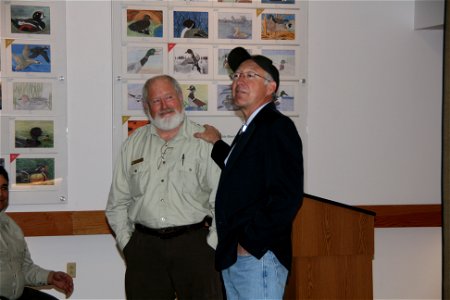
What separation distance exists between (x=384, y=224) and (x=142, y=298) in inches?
90.3

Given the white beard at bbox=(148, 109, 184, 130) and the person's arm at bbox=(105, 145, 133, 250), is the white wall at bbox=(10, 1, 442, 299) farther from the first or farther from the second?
the white beard at bbox=(148, 109, 184, 130)

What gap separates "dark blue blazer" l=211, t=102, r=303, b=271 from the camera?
7.62 feet

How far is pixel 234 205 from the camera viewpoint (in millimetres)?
2428

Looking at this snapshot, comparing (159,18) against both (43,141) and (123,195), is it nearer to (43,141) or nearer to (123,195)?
(43,141)

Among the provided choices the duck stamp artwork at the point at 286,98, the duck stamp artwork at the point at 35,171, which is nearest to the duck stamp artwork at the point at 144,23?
the duck stamp artwork at the point at 286,98

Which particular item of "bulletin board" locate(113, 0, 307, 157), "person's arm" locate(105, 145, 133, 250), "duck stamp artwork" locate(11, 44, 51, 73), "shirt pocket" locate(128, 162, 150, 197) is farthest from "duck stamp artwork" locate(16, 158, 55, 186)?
"shirt pocket" locate(128, 162, 150, 197)

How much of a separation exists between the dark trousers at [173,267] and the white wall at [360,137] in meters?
1.36

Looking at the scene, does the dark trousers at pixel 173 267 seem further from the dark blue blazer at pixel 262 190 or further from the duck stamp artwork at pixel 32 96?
the duck stamp artwork at pixel 32 96

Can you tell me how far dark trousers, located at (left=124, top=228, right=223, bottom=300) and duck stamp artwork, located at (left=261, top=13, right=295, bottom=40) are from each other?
1.94 metres

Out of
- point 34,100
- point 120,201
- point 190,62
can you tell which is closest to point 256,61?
point 120,201

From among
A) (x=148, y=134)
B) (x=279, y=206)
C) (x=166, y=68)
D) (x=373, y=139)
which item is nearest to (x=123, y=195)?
(x=148, y=134)

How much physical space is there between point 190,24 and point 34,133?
1366mm

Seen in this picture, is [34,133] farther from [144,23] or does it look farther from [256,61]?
[256,61]

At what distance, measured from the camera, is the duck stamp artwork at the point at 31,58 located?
4098mm
